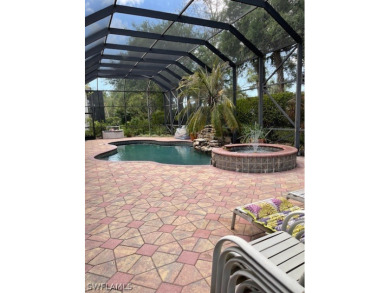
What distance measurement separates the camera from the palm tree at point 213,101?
9.78 meters

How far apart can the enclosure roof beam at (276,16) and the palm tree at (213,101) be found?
348cm

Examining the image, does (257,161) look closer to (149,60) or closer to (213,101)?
(213,101)

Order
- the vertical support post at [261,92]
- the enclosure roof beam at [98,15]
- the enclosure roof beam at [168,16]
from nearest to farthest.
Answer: the enclosure roof beam at [98,15] < the enclosure roof beam at [168,16] < the vertical support post at [261,92]

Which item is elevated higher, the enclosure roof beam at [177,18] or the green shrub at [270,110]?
the enclosure roof beam at [177,18]

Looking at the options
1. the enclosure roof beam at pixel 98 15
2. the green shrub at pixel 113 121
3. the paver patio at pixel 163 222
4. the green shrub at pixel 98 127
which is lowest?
the paver patio at pixel 163 222

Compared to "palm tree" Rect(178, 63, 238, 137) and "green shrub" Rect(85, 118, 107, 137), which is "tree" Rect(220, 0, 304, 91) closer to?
"palm tree" Rect(178, 63, 238, 137)

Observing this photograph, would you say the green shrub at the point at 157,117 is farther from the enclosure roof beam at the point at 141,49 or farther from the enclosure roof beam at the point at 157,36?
the enclosure roof beam at the point at 157,36

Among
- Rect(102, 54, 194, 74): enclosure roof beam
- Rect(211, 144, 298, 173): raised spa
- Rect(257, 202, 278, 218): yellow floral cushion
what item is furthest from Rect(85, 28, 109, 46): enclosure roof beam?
Rect(257, 202, 278, 218): yellow floral cushion

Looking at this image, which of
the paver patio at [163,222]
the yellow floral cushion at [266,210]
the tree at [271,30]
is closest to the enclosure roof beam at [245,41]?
the tree at [271,30]

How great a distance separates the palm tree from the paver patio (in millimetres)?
4445

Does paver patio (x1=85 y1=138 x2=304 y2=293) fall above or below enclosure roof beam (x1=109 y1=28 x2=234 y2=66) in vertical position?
below

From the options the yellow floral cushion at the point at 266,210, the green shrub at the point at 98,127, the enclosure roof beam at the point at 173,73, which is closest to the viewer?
the yellow floral cushion at the point at 266,210

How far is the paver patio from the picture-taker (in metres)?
2.00

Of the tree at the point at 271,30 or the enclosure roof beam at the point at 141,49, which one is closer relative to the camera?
the tree at the point at 271,30
